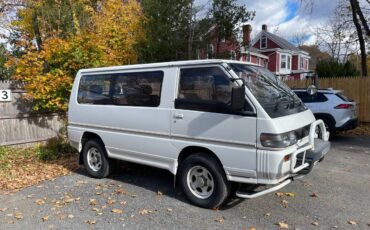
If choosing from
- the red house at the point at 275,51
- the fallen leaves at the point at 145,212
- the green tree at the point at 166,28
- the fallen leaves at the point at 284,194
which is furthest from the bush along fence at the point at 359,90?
the red house at the point at 275,51

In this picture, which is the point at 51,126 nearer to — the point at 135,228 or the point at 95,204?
the point at 95,204

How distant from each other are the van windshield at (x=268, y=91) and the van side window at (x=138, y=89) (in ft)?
4.36

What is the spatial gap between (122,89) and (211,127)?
2094 mm

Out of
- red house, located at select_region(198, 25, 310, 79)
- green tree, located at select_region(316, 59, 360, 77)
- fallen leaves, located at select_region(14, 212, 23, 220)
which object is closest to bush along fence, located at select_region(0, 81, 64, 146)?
fallen leaves, located at select_region(14, 212, 23, 220)

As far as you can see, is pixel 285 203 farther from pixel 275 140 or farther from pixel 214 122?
pixel 214 122

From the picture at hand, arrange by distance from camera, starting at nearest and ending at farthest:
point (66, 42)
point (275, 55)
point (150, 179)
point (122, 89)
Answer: point (122, 89)
point (150, 179)
point (66, 42)
point (275, 55)

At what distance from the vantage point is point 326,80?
51.3 ft

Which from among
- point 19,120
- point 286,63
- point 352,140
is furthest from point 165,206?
point 286,63

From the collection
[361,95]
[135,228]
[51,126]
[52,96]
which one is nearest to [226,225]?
[135,228]

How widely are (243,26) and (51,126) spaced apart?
1284cm

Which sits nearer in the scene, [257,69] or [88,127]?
[257,69]

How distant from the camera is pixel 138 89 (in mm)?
5785

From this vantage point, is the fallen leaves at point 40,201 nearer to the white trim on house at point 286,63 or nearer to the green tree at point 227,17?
the green tree at point 227,17

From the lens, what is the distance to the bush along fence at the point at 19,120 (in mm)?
9203
